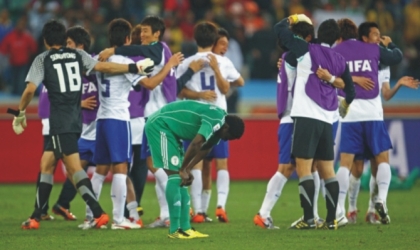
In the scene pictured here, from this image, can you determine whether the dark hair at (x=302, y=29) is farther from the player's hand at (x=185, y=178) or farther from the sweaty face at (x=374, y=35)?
the player's hand at (x=185, y=178)

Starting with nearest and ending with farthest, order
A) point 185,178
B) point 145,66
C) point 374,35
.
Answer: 1. point 185,178
2. point 145,66
3. point 374,35

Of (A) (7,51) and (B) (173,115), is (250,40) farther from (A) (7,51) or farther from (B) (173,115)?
(B) (173,115)

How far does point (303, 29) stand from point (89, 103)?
2968 mm

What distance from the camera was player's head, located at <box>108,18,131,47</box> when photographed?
480 inches

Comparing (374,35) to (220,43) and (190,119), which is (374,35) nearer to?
(220,43)

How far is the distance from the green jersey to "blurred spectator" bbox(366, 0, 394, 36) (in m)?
15.6

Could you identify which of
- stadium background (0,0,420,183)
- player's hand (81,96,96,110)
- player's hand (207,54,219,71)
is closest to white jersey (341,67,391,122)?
player's hand (207,54,219,71)

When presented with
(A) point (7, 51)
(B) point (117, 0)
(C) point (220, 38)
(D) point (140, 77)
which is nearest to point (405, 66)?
(B) point (117, 0)

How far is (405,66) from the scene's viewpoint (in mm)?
25453

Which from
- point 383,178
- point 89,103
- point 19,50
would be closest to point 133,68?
point 89,103

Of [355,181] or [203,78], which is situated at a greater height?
[203,78]

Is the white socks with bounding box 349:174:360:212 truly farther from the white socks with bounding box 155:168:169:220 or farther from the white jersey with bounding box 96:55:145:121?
the white jersey with bounding box 96:55:145:121

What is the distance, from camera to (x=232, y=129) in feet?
32.5

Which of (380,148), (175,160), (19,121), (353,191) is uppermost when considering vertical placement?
(19,121)
